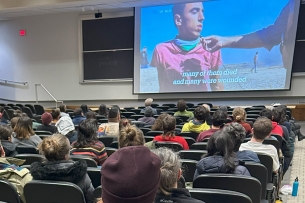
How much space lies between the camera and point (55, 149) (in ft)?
6.51

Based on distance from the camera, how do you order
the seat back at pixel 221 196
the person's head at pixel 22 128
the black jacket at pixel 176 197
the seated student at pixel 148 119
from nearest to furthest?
the black jacket at pixel 176 197 → the seat back at pixel 221 196 → the person's head at pixel 22 128 → the seated student at pixel 148 119

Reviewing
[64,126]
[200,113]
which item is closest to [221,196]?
[200,113]

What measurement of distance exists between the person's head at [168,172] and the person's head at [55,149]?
0.98 m

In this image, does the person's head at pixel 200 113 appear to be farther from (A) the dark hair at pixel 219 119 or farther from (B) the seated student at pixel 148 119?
(B) the seated student at pixel 148 119

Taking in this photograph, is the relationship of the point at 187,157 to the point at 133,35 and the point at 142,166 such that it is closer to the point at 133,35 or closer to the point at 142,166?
the point at 142,166

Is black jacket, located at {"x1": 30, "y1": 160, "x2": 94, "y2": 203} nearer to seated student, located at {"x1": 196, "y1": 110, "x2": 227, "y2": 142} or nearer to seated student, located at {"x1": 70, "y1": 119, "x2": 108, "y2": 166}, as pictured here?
seated student, located at {"x1": 70, "y1": 119, "x2": 108, "y2": 166}

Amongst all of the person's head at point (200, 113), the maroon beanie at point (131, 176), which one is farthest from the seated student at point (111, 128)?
the maroon beanie at point (131, 176)

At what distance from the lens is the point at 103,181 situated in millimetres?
878

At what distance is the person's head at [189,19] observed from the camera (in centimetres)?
853

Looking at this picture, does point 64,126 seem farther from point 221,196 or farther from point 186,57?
point 186,57

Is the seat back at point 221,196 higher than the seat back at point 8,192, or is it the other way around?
the seat back at point 221,196

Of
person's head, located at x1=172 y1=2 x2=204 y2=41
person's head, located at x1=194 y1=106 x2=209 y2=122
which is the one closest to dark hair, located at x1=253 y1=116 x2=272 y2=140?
person's head, located at x1=194 y1=106 x2=209 y2=122

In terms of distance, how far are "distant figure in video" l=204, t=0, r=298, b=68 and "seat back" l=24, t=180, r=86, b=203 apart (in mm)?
7710

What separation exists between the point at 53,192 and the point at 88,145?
1001 millimetres
